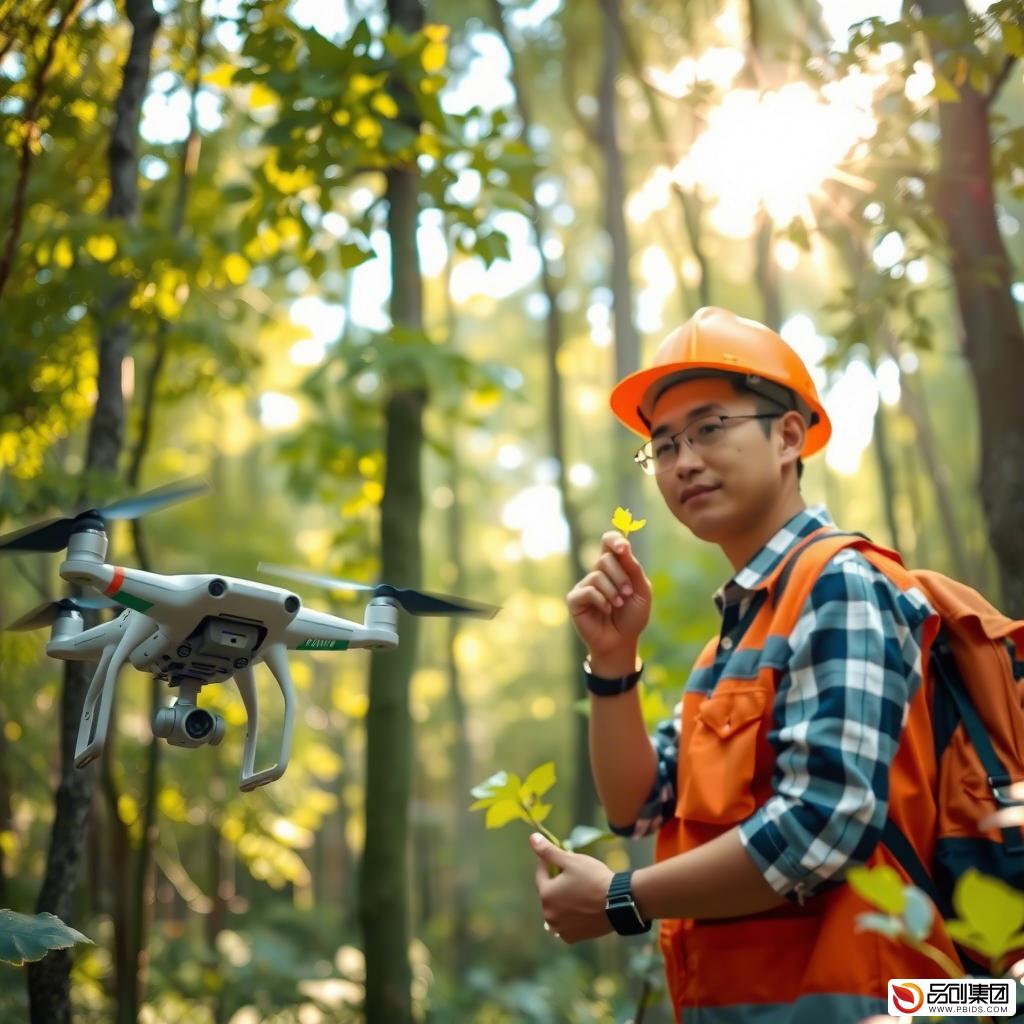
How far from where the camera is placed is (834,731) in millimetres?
1629

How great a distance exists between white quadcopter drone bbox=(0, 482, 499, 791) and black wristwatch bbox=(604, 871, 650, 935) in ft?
1.74

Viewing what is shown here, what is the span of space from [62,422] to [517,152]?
7.24ft

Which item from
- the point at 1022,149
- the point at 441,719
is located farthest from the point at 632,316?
the point at 441,719

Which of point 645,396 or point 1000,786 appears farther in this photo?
point 645,396

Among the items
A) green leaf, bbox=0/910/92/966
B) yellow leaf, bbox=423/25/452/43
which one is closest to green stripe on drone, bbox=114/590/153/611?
green leaf, bbox=0/910/92/966

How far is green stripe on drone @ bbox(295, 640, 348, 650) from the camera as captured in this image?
1758 millimetres

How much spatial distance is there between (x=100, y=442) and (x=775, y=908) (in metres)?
2.84

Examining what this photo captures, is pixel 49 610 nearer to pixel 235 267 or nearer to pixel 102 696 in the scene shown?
pixel 102 696

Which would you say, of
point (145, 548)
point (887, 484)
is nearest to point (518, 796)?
point (145, 548)

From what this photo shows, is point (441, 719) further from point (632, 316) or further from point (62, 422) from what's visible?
point (62, 422)

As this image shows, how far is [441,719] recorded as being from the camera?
58.3ft

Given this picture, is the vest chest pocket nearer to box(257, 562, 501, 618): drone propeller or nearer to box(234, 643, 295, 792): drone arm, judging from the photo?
box(257, 562, 501, 618): drone propeller

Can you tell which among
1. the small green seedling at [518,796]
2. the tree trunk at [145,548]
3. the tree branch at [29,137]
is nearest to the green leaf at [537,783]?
the small green seedling at [518,796]
